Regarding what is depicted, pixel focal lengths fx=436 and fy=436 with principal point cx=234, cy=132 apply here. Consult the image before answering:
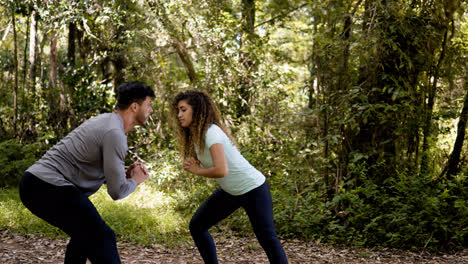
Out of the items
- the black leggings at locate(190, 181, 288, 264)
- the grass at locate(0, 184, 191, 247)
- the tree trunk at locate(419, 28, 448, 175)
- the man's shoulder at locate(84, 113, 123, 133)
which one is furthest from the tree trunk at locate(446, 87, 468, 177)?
the man's shoulder at locate(84, 113, 123, 133)

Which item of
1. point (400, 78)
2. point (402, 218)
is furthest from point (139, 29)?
point (402, 218)

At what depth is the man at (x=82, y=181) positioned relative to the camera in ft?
8.22

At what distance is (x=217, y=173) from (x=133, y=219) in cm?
407

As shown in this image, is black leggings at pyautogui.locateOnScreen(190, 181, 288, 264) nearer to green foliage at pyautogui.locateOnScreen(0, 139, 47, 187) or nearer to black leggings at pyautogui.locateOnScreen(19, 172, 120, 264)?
black leggings at pyautogui.locateOnScreen(19, 172, 120, 264)

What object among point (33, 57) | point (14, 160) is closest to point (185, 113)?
point (14, 160)

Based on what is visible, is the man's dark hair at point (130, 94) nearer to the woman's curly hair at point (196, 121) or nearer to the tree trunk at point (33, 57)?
the woman's curly hair at point (196, 121)

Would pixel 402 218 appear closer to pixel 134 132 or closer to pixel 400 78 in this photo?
pixel 400 78

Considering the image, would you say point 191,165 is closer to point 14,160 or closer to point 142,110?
point 142,110

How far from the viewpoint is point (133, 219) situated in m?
6.76

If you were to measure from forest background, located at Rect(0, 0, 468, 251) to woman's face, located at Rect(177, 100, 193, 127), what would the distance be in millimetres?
3132

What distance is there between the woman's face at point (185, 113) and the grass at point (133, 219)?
3.05 meters

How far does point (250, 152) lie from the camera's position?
8.66 m

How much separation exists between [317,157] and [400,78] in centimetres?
175

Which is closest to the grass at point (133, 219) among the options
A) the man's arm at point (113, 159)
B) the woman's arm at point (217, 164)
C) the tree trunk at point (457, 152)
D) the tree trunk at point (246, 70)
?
the tree trunk at point (246, 70)
